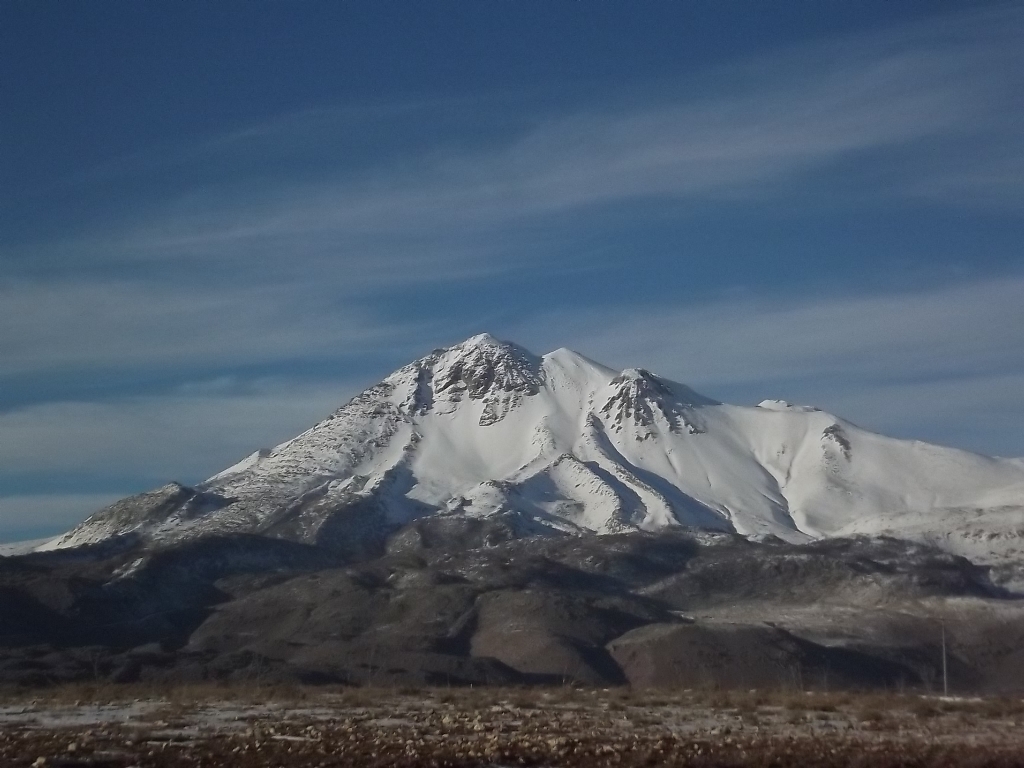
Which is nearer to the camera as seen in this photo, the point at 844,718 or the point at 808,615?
the point at 844,718

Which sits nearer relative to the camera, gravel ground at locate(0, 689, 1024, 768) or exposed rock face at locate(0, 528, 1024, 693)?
gravel ground at locate(0, 689, 1024, 768)

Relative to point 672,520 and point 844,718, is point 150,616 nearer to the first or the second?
point 672,520

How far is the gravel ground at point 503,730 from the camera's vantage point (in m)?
25.5

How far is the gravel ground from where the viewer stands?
25469mm

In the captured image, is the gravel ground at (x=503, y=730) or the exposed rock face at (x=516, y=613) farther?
the exposed rock face at (x=516, y=613)

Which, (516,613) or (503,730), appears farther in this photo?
(516,613)

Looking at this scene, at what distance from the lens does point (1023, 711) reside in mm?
40906

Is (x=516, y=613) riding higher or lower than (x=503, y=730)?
lower

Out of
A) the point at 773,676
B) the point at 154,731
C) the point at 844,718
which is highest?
the point at 154,731

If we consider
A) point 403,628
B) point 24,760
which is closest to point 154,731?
point 24,760

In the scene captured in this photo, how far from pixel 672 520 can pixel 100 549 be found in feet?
286

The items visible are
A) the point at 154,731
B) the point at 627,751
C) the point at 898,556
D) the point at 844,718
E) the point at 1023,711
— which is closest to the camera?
the point at 627,751

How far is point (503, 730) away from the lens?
31078mm

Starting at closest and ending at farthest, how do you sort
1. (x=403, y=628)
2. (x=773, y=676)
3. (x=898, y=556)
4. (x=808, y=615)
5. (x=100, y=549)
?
(x=773, y=676) < (x=403, y=628) < (x=808, y=615) < (x=898, y=556) < (x=100, y=549)
